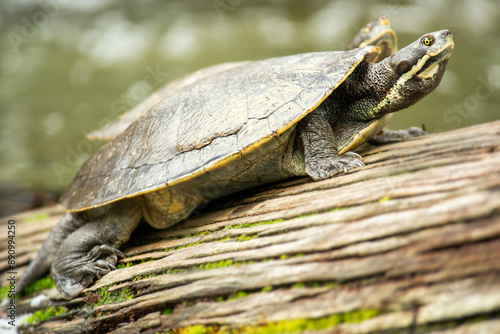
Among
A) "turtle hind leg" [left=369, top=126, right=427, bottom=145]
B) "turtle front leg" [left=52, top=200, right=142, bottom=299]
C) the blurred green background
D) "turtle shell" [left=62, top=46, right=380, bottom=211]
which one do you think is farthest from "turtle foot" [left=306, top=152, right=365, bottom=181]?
the blurred green background

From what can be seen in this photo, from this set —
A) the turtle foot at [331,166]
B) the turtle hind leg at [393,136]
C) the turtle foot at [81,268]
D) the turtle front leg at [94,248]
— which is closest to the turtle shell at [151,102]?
the turtle front leg at [94,248]

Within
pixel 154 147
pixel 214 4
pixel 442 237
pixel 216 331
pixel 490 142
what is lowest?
pixel 216 331

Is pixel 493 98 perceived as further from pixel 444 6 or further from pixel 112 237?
pixel 112 237

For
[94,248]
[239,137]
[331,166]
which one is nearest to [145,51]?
[94,248]

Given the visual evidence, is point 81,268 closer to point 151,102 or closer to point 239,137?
point 239,137

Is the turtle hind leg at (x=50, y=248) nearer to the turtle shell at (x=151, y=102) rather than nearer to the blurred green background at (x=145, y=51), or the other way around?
the turtle shell at (x=151, y=102)

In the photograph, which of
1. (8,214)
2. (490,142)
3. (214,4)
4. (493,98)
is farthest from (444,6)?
(8,214)
